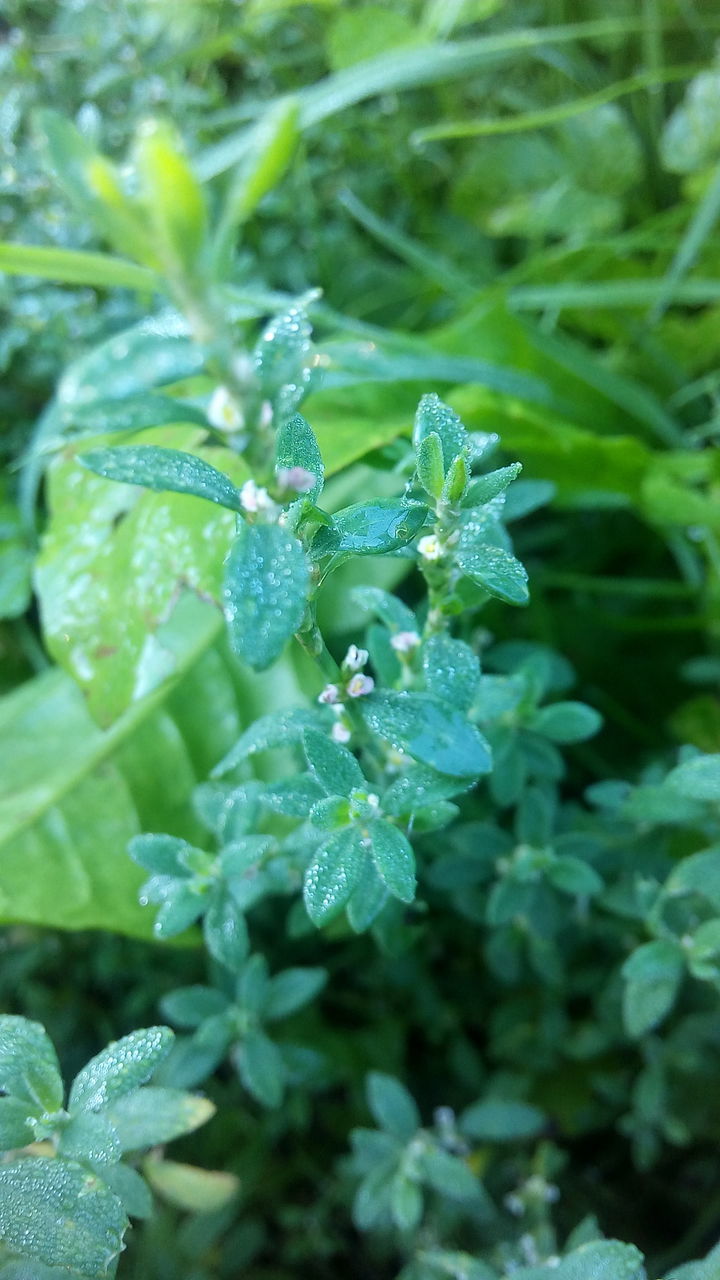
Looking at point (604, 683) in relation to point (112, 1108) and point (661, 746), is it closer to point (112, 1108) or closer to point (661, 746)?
point (661, 746)

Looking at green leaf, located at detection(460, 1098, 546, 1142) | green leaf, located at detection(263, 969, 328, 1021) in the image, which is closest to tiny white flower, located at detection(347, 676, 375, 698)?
green leaf, located at detection(263, 969, 328, 1021)

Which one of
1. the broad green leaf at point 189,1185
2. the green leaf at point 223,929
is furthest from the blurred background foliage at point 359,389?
the green leaf at point 223,929

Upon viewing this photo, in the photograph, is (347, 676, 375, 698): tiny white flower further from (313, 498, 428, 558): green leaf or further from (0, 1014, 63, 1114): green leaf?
(0, 1014, 63, 1114): green leaf

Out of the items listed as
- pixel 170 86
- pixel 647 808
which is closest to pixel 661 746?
pixel 647 808

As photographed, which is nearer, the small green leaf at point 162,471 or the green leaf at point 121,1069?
the small green leaf at point 162,471

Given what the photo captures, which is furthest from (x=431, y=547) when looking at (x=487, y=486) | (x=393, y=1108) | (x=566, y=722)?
(x=393, y=1108)

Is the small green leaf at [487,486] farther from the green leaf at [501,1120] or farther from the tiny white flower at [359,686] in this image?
the green leaf at [501,1120]

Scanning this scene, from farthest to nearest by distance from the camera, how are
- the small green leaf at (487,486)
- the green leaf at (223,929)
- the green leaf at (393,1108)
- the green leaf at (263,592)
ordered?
the green leaf at (393,1108) → the green leaf at (223,929) → the small green leaf at (487,486) → the green leaf at (263,592)

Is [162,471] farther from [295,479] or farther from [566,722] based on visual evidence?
[566,722]
